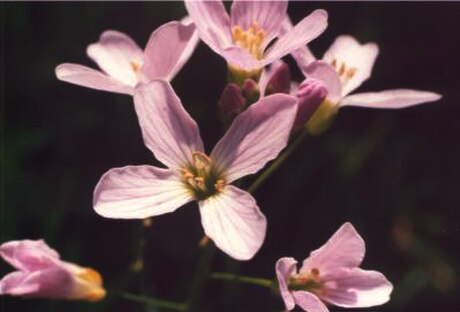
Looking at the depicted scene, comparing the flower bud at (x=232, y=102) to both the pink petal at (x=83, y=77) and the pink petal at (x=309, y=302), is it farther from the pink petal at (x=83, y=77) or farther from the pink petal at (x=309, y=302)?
the pink petal at (x=309, y=302)

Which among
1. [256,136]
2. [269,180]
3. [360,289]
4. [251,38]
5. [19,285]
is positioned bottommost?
[269,180]

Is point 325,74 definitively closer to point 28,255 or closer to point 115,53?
point 115,53

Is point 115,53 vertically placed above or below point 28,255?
above

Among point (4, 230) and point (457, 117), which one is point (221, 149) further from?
point (457, 117)

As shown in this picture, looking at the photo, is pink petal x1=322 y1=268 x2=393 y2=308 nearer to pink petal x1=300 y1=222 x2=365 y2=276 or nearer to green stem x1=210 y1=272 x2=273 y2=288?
pink petal x1=300 y1=222 x2=365 y2=276

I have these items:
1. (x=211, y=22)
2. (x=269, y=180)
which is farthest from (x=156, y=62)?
(x=269, y=180)
